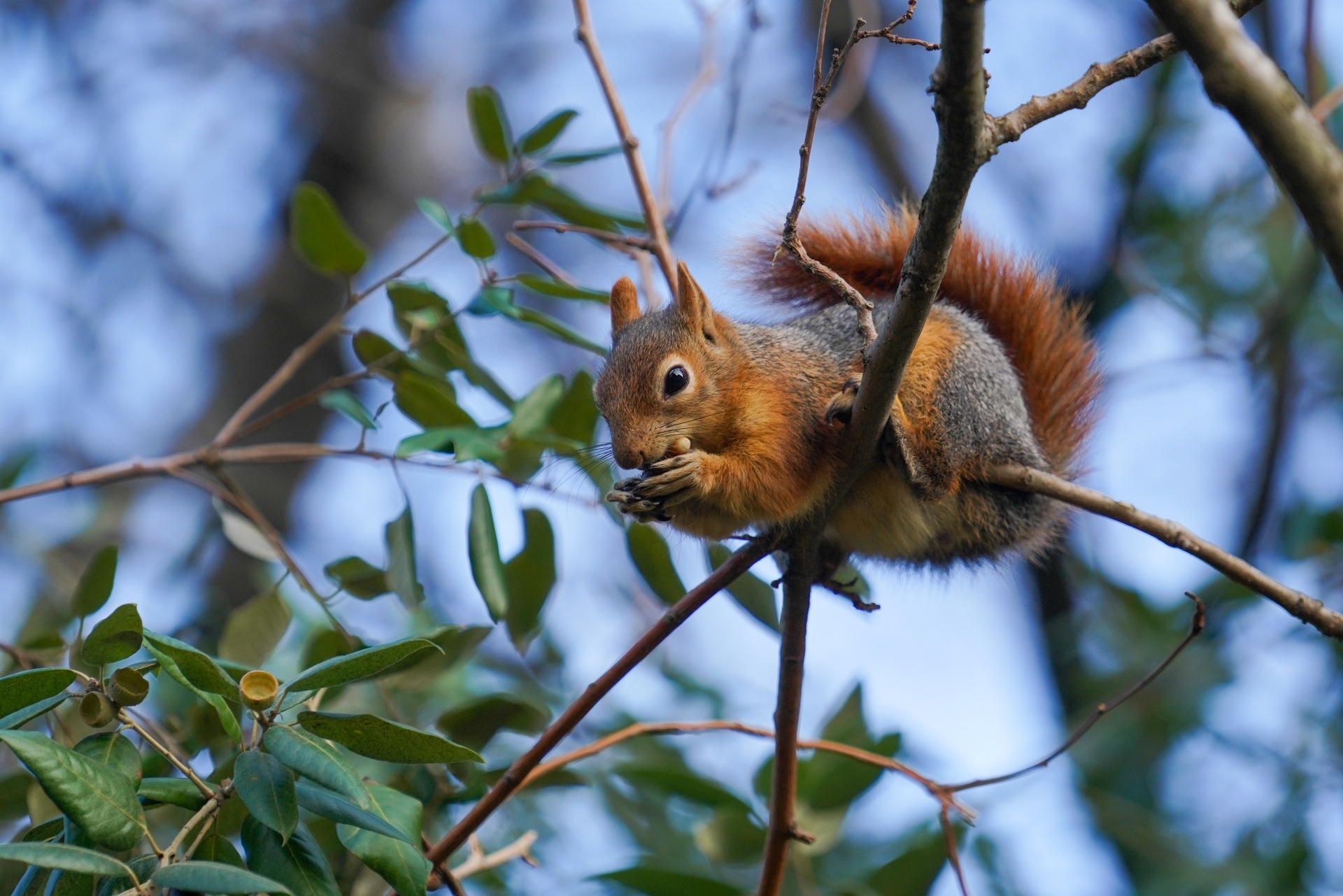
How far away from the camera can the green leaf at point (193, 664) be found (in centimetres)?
111

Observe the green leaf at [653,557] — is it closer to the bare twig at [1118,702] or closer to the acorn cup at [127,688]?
A: the bare twig at [1118,702]

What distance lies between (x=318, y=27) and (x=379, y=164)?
964 mm

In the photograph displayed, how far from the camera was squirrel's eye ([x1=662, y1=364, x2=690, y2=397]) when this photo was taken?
1.88 meters

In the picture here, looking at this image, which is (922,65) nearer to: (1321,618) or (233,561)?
(233,561)

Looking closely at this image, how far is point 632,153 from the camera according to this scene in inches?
77.0

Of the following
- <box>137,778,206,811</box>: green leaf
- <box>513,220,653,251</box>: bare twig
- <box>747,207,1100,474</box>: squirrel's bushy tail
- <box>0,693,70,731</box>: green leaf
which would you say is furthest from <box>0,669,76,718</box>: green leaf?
<box>747,207,1100,474</box>: squirrel's bushy tail

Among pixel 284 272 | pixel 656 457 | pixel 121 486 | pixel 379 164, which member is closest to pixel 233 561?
pixel 121 486

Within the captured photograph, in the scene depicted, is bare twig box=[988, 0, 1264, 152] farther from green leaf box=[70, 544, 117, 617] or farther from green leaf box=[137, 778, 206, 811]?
green leaf box=[70, 544, 117, 617]

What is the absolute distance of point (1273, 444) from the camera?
4.04 metres

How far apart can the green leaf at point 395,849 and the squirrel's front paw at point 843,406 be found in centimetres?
86

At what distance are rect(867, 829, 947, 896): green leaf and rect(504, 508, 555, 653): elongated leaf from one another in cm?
82

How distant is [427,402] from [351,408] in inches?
5.3

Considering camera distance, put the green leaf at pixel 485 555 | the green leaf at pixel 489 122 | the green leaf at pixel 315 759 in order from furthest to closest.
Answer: the green leaf at pixel 489 122 < the green leaf at pixel 485 555 < the green leaf at pixel 315 759

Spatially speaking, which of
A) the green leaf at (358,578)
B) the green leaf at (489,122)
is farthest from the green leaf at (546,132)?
the green leaf at (358,578)
